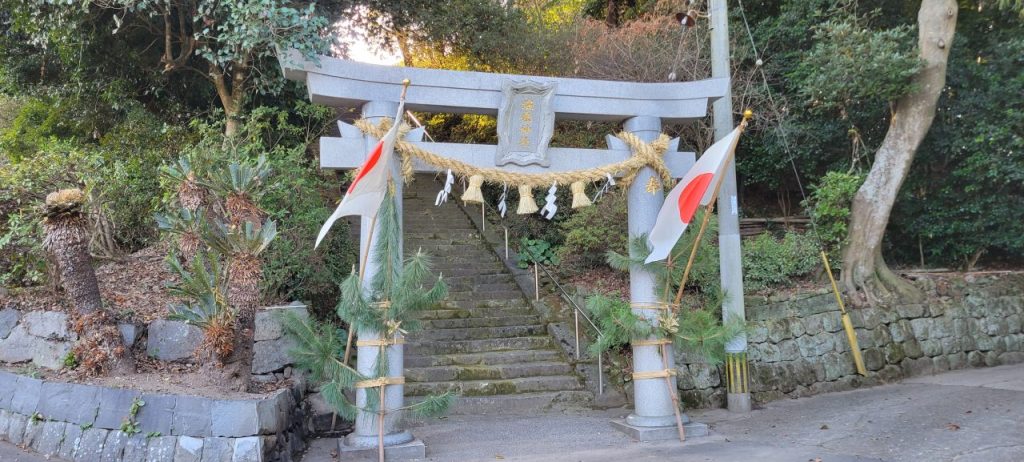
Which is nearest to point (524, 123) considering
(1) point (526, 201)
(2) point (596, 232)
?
(1) point (526, 201)

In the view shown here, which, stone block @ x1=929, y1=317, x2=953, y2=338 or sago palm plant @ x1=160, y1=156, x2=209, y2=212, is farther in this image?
stone block @ x1=929, y1=317, x2=953, y2=338

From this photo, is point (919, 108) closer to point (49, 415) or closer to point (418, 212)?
point (418, 212)

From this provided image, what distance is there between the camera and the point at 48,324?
224 inches

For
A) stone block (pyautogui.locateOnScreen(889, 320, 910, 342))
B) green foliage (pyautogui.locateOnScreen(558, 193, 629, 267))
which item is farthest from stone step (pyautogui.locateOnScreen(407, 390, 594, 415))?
stone block (pyautogui.locateOnScreen(889, 320, 910, 342))

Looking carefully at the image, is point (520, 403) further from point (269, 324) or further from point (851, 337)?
point (851, 337)

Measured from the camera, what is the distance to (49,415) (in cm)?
502

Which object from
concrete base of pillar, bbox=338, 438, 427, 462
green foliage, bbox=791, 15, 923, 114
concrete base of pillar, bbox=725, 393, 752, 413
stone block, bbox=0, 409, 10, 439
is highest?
green foliage, bbox=791, 15, 923, 114

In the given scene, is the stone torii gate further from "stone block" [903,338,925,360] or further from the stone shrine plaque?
"stone block" [903,338,925,360]

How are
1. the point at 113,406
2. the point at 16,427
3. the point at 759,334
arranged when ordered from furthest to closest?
the point at 759,334
the point at 16,427
the point at 113,406

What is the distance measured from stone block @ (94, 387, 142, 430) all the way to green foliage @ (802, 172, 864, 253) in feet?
25.8

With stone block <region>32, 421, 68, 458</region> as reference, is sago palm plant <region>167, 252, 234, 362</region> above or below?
above

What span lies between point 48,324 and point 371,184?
11.3 feet

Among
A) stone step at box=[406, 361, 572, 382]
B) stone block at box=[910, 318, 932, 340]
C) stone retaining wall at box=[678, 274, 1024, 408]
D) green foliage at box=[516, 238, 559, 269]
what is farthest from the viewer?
green foliage at box=[516, 238, 559, 269]

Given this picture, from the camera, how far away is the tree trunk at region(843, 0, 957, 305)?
26.8 ft
